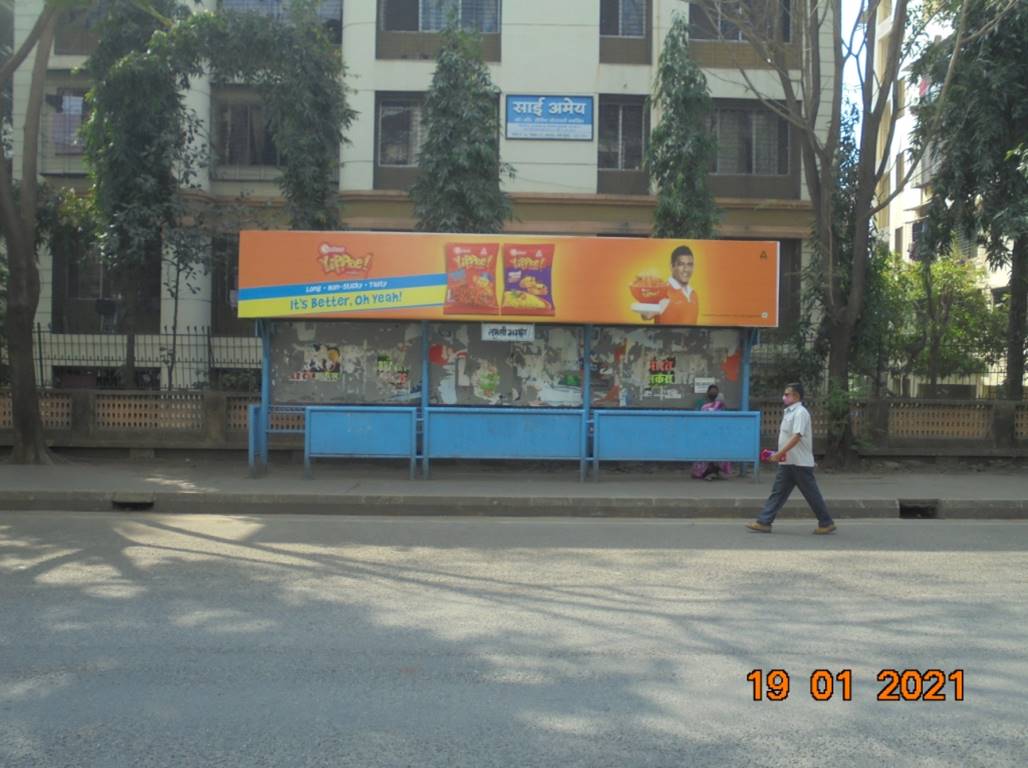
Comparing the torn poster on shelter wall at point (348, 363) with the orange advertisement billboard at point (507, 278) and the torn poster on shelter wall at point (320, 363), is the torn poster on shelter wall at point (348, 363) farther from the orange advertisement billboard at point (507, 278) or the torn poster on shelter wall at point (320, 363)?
the orange advertisement billboard at point (507, 278)

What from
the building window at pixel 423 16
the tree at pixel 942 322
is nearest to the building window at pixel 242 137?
the building window at pixel 423 16

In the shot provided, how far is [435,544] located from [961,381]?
443 inches

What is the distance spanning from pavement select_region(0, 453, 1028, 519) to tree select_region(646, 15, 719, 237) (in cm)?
526

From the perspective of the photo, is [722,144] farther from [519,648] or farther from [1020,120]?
[519,648]

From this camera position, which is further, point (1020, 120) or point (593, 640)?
point (1020, 120)

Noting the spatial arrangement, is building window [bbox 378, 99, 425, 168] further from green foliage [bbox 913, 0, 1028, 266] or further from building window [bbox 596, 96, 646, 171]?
green foliage [bbox 913, 0, 1028, 266]

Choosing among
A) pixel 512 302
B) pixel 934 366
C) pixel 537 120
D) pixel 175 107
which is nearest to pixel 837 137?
pixel 934 366

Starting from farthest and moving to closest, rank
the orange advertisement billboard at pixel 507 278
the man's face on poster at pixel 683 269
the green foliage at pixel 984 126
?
the green foliage at pixel 984 126
the man's face on poster at pixel 683 269
the orange advertisement billboard at pixel 507 278

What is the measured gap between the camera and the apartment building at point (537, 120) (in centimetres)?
2231

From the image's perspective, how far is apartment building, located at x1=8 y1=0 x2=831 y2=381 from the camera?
73.2ft

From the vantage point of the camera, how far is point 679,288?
13.6 m

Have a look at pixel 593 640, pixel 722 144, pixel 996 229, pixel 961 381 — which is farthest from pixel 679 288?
pixel 722 144

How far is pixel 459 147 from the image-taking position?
1709cm
